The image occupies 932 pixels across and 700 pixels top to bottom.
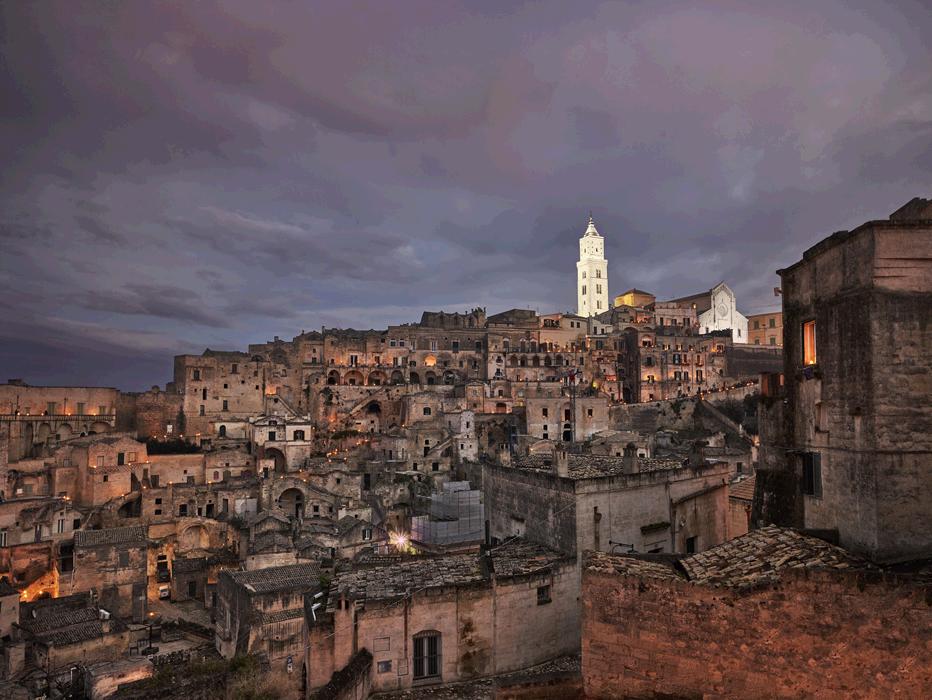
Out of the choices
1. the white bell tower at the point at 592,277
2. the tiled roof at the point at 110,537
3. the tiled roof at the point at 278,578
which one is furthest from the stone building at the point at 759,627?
the white bell tower at the point at 592,277

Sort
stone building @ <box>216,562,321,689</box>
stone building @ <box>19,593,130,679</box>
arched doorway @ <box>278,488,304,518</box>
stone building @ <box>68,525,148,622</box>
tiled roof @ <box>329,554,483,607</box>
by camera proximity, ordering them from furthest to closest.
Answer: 1. arched doorway @ <box>278,488,304,518</box>
2. stone building @ <box>68,525,148,622</box>
3. stone building @ <box>19,593,130,679</box>
4. stone building @ <box>216,562,321,689</box>
5. tiled roof @ <box>329,554,483,607</box>

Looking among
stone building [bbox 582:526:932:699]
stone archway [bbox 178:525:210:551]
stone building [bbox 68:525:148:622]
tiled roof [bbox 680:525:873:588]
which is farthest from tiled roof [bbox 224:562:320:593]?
tiled roof [bbox 680:525:873:588]

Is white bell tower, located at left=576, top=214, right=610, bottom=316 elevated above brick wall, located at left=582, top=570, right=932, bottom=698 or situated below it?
above

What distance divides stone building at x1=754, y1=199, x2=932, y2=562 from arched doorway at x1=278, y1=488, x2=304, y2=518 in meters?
42.2

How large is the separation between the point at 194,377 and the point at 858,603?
243ft

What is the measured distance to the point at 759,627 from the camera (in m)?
8.65

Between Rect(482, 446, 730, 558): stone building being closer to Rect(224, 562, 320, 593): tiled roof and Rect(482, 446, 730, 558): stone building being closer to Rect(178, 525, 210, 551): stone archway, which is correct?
Rect(224, 562, 320, 593): tiled roof

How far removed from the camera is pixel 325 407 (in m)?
73.7

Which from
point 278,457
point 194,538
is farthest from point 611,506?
point 278,457

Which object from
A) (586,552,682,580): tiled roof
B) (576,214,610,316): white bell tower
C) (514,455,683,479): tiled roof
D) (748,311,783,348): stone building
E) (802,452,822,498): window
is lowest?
(514,455,683,479): tiled roof

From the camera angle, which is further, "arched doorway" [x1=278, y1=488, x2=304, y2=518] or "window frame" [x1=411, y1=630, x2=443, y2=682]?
"arched doorway" [x1=278, y1=488, x2=304, y2=518]

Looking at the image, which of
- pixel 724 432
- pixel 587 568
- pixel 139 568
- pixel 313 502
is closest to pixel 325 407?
pixel 313 502

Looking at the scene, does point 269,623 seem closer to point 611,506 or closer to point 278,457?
point 611,506

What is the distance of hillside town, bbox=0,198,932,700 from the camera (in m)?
9.03
